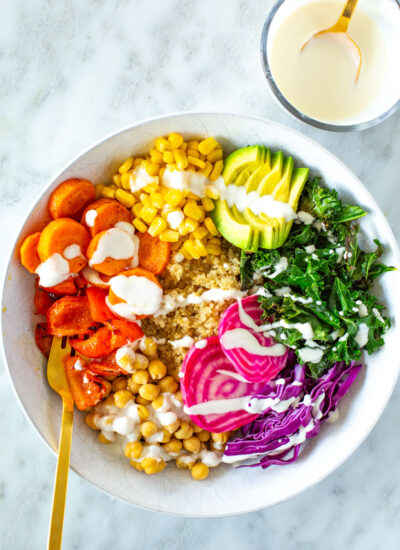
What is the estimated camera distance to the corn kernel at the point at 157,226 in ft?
7.73

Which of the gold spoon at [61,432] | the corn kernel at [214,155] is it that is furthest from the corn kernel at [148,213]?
the gold spoon at [61,432]

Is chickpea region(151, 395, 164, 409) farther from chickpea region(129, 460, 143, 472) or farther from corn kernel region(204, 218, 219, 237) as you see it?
corn kernel region(204, 218, 219, 237)

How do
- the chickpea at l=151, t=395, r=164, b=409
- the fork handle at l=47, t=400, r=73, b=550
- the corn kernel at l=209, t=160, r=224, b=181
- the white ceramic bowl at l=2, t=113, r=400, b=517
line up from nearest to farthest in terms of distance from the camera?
the fork handle at l=47, t=400, r=73, b=550
the white ceramic bowl at l=2, t=113, r=400, b=517
the corn kernel at l=209, t=160, r=224, b=181
the chickpea at l=151, t=395, r=164, b=409

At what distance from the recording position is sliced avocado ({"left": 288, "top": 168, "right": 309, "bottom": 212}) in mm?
2348

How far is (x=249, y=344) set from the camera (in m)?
2.43

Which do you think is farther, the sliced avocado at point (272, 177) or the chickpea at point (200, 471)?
the chickpea at point (200, 471)

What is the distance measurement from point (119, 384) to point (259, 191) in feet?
3.68

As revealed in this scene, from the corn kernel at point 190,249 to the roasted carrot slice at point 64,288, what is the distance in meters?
0.53

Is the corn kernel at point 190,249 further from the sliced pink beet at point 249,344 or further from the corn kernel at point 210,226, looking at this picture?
the sliced pink beet at point 249,344

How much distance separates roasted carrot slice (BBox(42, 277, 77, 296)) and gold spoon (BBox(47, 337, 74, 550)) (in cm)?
23

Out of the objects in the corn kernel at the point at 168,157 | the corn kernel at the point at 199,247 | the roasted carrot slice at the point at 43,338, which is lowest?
the roasted carrot slice at the point at 43,338

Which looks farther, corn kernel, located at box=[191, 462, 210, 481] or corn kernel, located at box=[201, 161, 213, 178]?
corn kernel, located at box=[191, 462, 210, 481]

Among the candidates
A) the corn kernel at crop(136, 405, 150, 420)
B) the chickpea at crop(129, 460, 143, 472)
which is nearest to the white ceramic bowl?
the chickpea at crop(129, 460, 143, 472)

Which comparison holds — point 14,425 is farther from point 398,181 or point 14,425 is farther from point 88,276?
point 398,181
